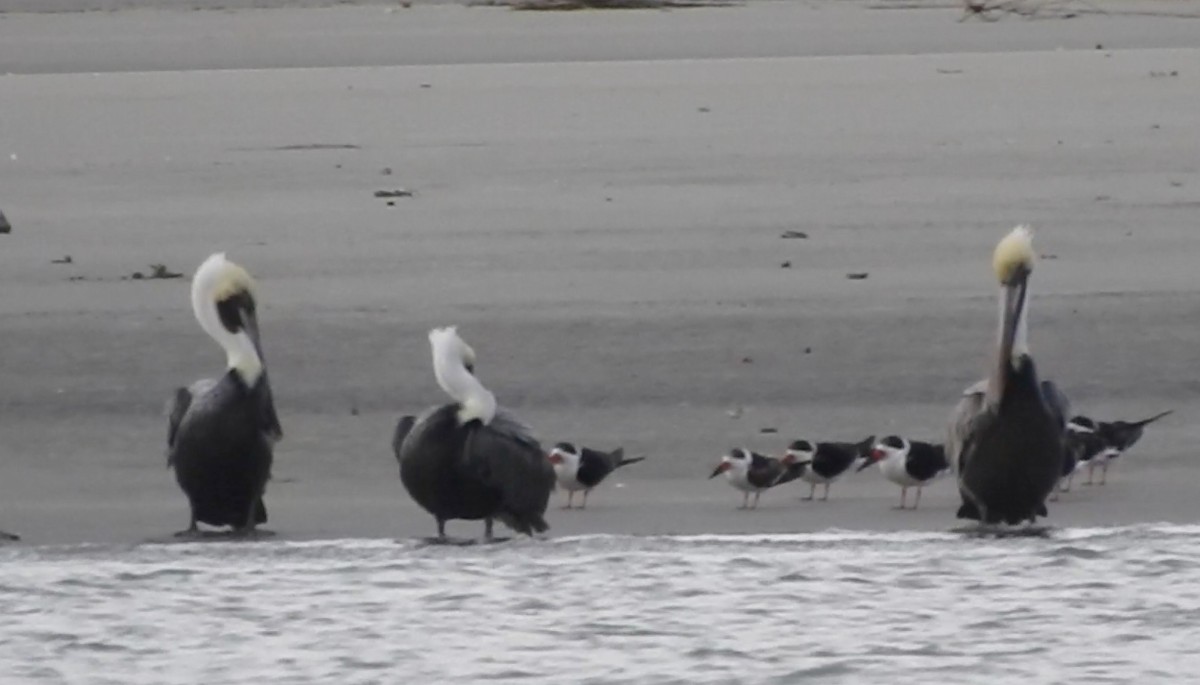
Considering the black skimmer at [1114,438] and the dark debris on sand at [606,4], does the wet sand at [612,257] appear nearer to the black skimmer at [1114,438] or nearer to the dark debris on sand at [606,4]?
the black skimmer at [1114,438]

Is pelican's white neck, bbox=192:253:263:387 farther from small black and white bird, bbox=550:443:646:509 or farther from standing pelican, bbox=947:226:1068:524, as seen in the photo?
standing pelican, bbox=947:226:1068:524

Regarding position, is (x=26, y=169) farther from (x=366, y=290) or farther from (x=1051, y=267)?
(x=1051, y=267)

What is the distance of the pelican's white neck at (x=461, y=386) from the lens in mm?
6934

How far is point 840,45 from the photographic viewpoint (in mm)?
15492

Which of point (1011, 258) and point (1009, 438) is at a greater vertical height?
point (1011, 258)

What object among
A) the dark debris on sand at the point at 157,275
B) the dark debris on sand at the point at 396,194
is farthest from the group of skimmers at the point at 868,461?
the dark debris on sand at the point at 396,194

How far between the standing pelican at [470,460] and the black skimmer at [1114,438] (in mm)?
1441

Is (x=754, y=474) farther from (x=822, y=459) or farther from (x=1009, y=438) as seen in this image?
(x=1009, y=438)

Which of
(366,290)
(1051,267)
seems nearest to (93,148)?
(366,290)

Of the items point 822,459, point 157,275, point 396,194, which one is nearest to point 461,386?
point 822,459

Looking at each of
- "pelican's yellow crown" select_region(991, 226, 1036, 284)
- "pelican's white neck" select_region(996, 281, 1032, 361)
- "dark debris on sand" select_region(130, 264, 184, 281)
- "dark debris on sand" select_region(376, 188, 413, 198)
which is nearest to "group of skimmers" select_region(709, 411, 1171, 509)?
"pelican's white neck" select_region(996, 281, 1032, 361)

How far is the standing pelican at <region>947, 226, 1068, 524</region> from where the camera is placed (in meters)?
6.71

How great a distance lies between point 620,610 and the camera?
20.6ft

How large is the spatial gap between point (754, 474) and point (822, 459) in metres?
0.21
